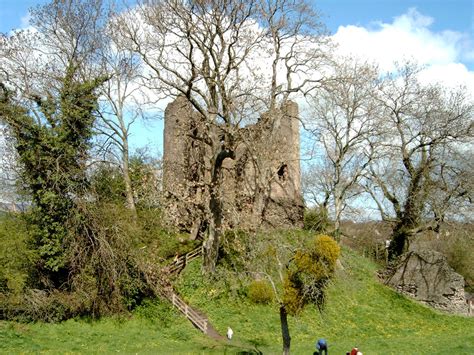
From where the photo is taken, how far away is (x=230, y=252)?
2623cm

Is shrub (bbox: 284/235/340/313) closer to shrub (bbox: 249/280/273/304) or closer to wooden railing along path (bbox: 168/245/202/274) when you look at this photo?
shrub (bbox: 249/280/273/304)

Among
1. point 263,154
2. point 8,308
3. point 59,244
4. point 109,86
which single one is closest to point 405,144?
point 263,154

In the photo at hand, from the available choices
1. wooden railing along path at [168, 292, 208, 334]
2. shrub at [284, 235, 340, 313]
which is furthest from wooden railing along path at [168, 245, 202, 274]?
shrub at [284, 235, 340, 313]

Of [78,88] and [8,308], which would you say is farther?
[78,88]

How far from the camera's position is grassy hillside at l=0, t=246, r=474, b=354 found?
17.8m

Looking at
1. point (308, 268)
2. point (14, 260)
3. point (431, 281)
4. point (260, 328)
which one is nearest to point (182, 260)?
point (260, 328)

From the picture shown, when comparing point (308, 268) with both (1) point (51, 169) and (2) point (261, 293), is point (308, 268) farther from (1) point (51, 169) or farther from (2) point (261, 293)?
(1) point (51, 169)

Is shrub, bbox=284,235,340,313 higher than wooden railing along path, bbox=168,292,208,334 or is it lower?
higher

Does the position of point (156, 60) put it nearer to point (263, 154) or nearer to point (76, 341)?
point (263, 154)

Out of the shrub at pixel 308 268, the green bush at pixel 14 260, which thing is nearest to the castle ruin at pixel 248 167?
the green bush at pixel 14 260

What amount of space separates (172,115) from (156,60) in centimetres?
882

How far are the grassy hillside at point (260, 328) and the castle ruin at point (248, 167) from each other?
490 cm

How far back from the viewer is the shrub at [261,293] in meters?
22.4

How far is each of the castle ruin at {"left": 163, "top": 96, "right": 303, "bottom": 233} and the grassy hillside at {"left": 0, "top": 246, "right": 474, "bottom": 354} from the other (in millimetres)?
4902
